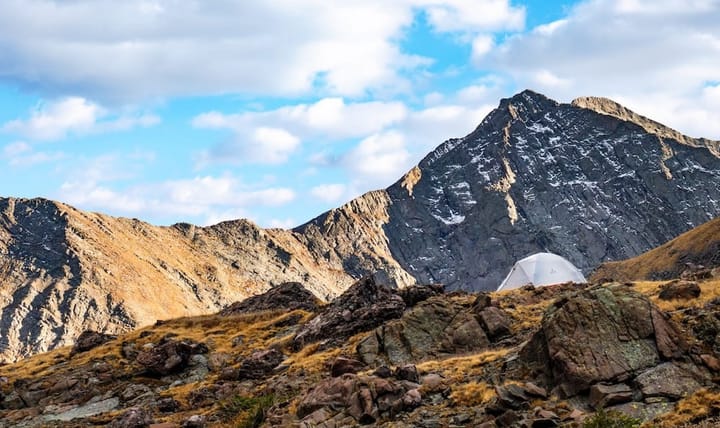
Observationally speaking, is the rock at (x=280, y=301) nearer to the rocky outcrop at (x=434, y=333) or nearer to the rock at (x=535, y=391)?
the rocky outcrop at (x=434, y=333)

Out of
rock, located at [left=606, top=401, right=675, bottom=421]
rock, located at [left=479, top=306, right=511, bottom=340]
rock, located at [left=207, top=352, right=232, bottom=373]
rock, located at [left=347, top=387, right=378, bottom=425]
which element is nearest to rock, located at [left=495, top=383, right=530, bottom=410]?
rock, located at [left=606, top=401, right=675, bottom=421]

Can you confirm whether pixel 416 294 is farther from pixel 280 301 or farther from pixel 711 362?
pixel 280 301

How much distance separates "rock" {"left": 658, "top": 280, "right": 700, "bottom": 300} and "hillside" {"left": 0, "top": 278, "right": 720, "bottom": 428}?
451 mm

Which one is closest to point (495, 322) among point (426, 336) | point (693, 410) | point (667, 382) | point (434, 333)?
point (434, 333)

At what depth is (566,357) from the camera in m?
23.2

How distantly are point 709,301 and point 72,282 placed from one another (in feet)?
539

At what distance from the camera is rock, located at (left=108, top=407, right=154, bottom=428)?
31.7 m

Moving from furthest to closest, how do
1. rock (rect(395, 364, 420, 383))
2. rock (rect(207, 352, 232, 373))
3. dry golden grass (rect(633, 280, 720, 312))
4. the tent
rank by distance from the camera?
1. the tent
2. rock (rect(207, 352, 232, 373))
3. dry golden grass (rect(633, 280, 720, 312))
4. rock (rect(395, 364, 420, 383))

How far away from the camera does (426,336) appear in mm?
36125

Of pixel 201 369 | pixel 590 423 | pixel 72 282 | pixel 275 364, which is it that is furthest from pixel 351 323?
pixel 72 282

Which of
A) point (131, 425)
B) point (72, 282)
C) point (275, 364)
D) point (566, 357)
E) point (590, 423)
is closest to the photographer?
point (590, 423)

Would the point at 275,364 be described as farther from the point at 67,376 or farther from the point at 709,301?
the point at 709,301

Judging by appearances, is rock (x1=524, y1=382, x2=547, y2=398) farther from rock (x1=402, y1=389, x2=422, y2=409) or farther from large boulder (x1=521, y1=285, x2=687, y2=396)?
rock (x1=402, y1=389, x2=422, y2=409)

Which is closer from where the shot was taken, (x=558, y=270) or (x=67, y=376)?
(x=67, y=376)
